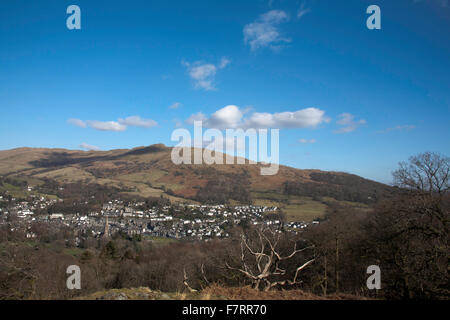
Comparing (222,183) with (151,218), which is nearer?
(151,218)

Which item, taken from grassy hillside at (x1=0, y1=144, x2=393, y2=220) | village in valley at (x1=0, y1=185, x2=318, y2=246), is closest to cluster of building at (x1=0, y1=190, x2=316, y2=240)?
village in valley at (x1=0, y1=185, x2=318, y2=246)

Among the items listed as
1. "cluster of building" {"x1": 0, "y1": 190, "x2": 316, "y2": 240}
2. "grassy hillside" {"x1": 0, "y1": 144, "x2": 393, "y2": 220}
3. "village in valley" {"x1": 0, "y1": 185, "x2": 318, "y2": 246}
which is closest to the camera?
"village in valley" {"x1": 0, "y1": 185, "x2": 318, "y2": 246}

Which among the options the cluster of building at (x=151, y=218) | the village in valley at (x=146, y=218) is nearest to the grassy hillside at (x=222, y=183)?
the village in valley at (x=146, y=218)

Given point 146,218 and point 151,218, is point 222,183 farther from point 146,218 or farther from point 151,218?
point 146,218

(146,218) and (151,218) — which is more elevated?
(151,218)

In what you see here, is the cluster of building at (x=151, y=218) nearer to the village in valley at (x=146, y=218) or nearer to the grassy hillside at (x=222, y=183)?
the village in valley at (x=146, y=218)

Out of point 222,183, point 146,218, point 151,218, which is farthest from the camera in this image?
point 222,183

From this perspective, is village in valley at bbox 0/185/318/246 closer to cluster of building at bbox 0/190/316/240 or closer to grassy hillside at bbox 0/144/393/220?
cluster of building at bbox 0/190/316/240

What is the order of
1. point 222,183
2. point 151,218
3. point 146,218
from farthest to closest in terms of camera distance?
point 222,183 < point 146,218 < point 151,218

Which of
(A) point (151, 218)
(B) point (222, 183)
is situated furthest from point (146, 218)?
(B) point (222, 183)

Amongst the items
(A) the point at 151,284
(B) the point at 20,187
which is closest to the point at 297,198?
(A) the point at 151,284
